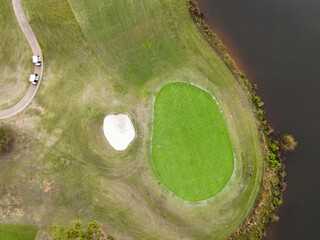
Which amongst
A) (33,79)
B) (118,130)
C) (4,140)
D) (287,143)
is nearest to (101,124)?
(118,130)

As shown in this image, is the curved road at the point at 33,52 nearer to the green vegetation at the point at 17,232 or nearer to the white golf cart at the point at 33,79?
the white golf cart at the point at 33,79

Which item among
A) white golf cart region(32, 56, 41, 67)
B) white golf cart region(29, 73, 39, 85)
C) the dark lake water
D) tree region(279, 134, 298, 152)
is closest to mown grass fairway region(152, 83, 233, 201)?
tree region(279, 134, 298, 152)

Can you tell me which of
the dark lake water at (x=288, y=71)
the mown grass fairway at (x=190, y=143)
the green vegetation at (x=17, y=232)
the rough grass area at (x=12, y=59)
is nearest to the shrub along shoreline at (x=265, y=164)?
the dark lake water at (x=288, y=71)

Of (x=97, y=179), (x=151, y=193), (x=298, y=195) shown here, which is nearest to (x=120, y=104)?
(x=97, y=179)

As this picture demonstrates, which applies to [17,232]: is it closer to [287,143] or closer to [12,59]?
[12,59]

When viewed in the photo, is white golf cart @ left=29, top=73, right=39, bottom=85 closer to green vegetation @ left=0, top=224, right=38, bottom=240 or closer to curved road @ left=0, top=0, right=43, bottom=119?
curved road @ left=0, top=0, right=43, bottom=119

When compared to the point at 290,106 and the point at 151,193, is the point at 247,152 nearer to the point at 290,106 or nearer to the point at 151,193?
the point at 290,106
